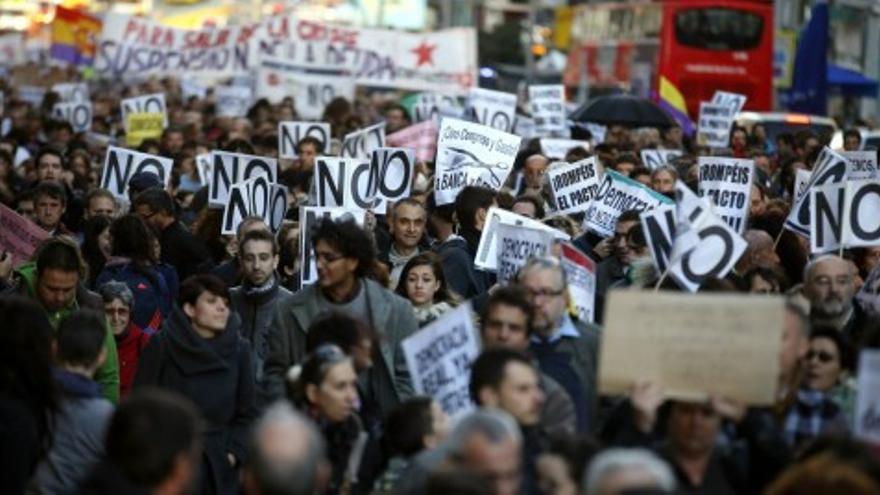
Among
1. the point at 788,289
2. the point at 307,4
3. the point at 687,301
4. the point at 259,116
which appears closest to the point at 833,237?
the point at 788,289

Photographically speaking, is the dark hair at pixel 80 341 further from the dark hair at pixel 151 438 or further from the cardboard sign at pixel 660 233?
the cardboard sign at pixel 660 233

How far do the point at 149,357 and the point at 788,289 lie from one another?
3.23 metres

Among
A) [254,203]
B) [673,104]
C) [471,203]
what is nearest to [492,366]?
[471,203]

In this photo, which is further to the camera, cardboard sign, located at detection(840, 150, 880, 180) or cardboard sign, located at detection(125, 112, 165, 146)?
cardboard sign, located at detection(125, 112, 165, 146)

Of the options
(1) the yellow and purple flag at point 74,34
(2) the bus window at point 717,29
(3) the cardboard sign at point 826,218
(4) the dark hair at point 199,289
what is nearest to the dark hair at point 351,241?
(4) the dark hair at point 199,289

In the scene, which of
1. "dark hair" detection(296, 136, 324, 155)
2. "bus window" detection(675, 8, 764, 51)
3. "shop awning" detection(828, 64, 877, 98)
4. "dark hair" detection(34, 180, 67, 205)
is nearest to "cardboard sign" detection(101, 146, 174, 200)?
"dark hair" detection(296, 136, 324, 155)

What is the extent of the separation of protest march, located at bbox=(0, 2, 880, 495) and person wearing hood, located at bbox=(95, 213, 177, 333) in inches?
0.6

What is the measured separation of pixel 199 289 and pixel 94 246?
14.8 feet

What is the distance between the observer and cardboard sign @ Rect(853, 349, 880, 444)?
8672mm

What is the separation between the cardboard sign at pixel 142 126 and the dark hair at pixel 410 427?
18.4 meters

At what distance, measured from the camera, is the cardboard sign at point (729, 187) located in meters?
15.9

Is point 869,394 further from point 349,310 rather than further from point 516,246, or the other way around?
point 516,246

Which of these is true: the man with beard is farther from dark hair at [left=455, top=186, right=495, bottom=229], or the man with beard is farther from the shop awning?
the shop awning

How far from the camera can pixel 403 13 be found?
288 feet
